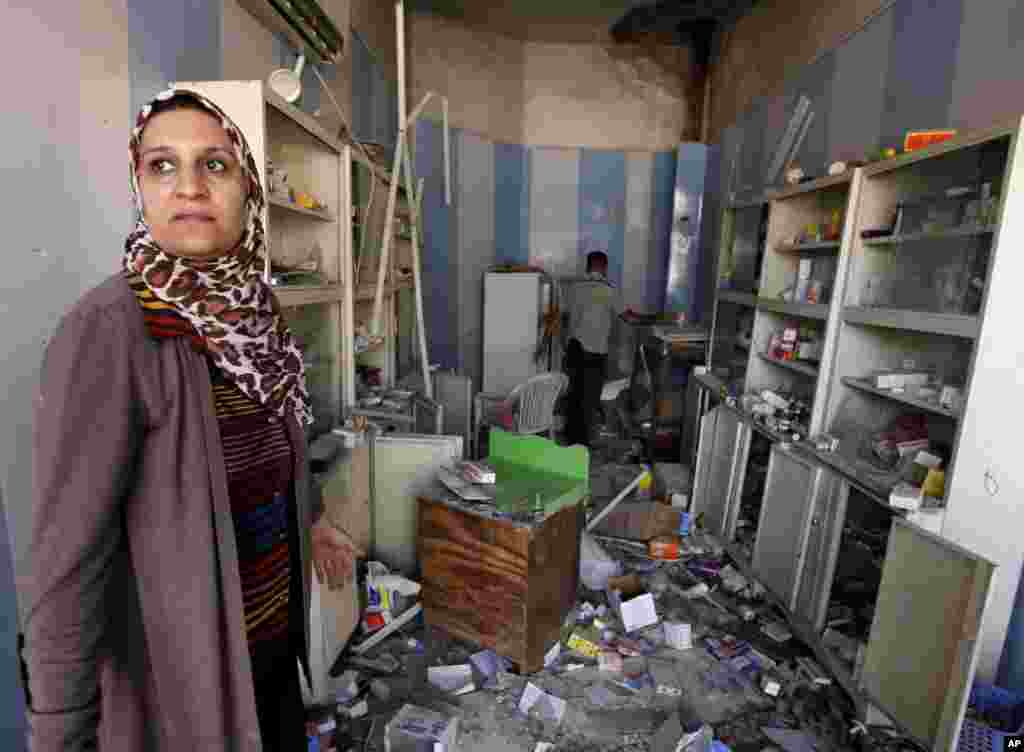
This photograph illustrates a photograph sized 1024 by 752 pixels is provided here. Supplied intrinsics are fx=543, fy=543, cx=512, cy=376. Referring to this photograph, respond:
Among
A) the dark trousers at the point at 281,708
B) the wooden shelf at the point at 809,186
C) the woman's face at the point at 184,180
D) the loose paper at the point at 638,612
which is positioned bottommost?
the loose paper at the point at 638,612

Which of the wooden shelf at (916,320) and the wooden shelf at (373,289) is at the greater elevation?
the wooden shelf at (916,320)

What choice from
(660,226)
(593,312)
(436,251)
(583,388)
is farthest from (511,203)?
(583,388)

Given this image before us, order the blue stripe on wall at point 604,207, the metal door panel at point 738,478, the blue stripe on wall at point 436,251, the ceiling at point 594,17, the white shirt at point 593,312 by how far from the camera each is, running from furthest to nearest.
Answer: the blue stripe on wall at point 604,207, the blue stripe on wall at point 436,251, the white shirt at point 593,312, the ceiling at point 594,17, the metal door panel at point 738,478

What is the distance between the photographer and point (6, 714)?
4.27 ft

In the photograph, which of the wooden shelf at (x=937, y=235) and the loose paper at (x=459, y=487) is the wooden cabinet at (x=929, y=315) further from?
the loose paper at (x=459, y=487)

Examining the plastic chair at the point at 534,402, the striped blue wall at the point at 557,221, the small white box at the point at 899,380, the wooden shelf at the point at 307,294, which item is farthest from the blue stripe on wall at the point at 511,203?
the small white box at the point at 899,380

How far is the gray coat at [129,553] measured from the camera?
75cm

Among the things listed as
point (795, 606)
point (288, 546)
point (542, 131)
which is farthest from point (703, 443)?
point (542, 131)

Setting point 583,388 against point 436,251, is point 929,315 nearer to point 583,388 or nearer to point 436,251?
point 583,388

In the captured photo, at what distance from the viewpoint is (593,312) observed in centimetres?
493

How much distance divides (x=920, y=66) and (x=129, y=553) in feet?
10.8

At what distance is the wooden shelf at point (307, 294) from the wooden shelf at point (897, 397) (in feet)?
7.17

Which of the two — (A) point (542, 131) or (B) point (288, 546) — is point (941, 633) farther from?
(A) point (542, 131)

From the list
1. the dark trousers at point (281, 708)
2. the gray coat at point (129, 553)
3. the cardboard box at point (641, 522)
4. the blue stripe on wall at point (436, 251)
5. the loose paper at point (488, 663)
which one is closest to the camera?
the gray coat at point (129, 553)
